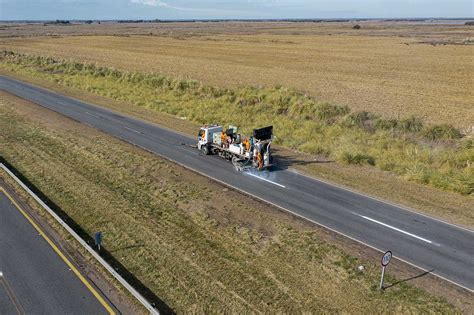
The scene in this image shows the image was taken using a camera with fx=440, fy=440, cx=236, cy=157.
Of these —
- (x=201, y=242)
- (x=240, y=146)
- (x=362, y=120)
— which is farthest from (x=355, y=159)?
(x=201, y=242)

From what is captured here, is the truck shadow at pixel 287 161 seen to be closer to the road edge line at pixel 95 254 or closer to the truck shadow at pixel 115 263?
the truck shadow at pixel 115 263

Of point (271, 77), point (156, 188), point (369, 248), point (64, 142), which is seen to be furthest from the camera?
point (271, 77)

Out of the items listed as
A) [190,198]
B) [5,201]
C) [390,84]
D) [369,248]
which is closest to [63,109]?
[5,201]

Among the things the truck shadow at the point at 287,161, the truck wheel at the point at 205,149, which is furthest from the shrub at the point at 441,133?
the truck wheel at the point at 205,149

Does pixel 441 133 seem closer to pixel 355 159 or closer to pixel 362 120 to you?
pixel 362 120

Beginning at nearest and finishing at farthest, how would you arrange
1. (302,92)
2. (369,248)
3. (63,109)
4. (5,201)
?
(369,248) → (5,201) → (63,109) → (302,92)

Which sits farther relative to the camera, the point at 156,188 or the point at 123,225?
the point at 156,188

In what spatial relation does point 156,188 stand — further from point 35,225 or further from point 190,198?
point 35,225
